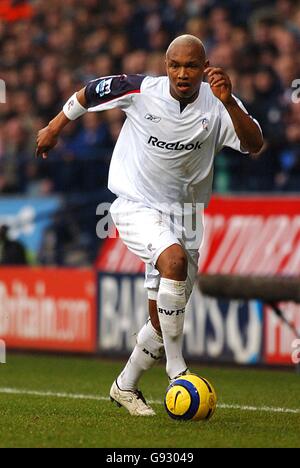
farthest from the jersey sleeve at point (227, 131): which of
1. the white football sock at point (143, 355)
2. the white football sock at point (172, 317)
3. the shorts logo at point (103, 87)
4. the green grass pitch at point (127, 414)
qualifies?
the green grass pitch at point (127, 414)

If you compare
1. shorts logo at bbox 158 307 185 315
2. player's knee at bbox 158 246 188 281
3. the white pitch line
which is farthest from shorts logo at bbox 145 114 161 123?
the white pitch line

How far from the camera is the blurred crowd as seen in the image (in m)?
13.5

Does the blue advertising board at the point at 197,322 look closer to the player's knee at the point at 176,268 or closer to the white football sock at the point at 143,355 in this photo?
the white football sock at the point at 143,355

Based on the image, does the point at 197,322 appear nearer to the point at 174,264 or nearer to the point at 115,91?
the point at 115,91

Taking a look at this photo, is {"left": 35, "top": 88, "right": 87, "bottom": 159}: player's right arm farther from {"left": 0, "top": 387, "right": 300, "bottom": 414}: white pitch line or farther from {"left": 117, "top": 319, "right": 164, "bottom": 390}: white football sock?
{"left": 0, "top": 387, "right": 300, "bottom": 414}: white pitch line

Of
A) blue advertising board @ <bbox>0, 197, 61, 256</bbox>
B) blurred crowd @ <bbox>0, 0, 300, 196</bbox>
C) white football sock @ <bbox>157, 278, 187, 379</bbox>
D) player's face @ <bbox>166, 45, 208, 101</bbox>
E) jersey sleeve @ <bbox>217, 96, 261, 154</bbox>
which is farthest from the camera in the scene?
blue advertising board @ <bbox>0, 197, 61, 256</bbox>

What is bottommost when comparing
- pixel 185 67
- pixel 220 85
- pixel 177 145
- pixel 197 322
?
pixel 197 322

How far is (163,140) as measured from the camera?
7301 mm

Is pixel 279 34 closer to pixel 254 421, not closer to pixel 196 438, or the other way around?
pixel 254 421

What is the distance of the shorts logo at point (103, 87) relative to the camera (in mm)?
7457

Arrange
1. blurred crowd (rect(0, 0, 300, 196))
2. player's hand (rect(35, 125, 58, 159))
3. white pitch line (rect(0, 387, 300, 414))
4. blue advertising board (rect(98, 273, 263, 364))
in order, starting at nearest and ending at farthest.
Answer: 1. player's hand (rect(35, 125, 58, 159))
2. white pitch line (rect(0, 387, 300, 414))
3. blue advertising board (rect(98, 273, 263, 364))
4. blurred crowd (rect(0, 0, 300, 196))

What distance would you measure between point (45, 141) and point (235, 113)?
1304 millimetres

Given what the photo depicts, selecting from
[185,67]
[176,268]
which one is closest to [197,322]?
[176,268]

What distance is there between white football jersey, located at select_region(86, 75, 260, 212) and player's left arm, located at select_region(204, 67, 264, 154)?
175mm
